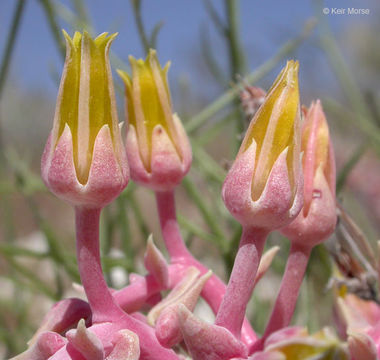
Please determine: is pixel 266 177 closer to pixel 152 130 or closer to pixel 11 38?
pixel 152 130

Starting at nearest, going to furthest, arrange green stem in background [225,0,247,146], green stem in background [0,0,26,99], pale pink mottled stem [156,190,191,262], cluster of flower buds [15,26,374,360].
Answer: cluster of flower buds [15,26,374,360] < pale pink mottled stem [156,190,191,262] < green stem in background [0,0,26,99] < green stem in background [225,0,247,146]

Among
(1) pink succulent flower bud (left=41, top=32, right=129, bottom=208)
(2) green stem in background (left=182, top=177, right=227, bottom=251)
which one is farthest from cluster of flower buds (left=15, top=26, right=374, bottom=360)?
(2) green stem in background (left=182, top=177, right=227, bottom=251)

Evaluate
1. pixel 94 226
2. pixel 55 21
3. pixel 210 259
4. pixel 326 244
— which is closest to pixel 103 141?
pixel 94 226

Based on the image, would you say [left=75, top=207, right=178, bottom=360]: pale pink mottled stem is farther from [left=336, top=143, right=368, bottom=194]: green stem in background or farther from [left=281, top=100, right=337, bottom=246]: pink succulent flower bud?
[left=336, top=143, right=368, bottom=194]: green stem in background

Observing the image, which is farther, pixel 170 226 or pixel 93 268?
pixel 170 226

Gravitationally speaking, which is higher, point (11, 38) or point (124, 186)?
point (11, 38)

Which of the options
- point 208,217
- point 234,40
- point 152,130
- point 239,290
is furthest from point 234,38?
point 239,290

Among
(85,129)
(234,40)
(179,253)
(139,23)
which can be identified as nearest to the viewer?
(85,129)
